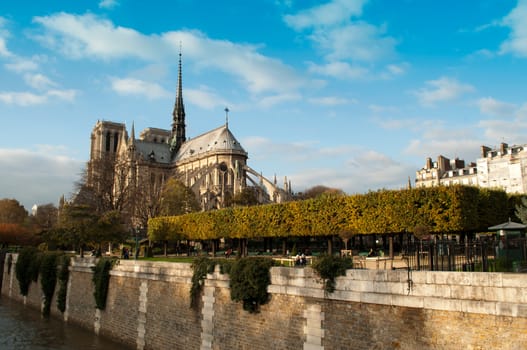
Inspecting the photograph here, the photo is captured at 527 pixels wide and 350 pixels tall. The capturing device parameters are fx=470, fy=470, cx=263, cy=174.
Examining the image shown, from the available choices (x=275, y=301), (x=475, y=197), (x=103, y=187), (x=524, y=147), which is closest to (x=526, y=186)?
(x=524, y=147)

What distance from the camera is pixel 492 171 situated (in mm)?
58562

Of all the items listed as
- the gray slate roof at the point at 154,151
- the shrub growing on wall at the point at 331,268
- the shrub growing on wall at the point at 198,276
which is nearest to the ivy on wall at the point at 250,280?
the shrub growing on wall at the point at 198,276

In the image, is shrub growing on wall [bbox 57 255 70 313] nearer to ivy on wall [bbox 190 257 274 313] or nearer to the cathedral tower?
ivy on wall [bbox 190 257 274 313]

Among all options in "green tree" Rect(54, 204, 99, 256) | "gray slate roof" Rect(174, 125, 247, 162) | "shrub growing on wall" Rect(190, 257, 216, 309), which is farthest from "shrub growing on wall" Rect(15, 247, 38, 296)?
"gray slate roof" Rect(174, 125, 247, 162)

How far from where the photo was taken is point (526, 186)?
2140 inches

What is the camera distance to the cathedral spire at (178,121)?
96.8 meters

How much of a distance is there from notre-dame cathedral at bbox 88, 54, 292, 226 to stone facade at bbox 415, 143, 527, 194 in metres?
22.2

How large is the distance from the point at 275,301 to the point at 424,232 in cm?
933

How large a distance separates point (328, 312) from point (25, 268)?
87.1ft

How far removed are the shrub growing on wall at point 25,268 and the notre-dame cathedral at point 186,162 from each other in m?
14.6

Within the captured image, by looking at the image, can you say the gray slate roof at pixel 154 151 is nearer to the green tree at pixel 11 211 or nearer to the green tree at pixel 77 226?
the green tree at pixel 11 211

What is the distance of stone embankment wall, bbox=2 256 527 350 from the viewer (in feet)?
28.7

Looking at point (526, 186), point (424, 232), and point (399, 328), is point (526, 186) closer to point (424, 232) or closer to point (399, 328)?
point (424, 232)

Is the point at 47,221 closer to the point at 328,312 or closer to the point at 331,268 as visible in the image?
the point at 328,312
